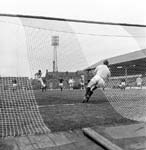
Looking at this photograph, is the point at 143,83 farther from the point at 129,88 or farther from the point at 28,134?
the point at 28,134

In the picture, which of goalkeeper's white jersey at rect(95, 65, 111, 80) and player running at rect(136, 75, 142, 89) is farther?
player running at rect(136, 75, 142, 89)

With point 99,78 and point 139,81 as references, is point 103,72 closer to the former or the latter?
point 99,78

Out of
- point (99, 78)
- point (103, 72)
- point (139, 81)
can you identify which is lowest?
point (139, 81)

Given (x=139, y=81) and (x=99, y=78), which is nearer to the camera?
(x=99, y=78)

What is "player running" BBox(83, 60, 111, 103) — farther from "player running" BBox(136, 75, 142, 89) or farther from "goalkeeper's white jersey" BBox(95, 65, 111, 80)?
"player running" BBox(136, 75, 142, 89)

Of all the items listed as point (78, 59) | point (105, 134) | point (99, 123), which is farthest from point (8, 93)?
point (105, 134)

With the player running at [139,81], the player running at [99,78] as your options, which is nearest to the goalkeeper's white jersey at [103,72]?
the player running at [99,78]

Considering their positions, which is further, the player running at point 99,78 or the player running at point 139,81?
the player running at point 139,81

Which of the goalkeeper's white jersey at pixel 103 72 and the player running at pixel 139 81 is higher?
the goalkeeper's white jersey at pixel 103 72

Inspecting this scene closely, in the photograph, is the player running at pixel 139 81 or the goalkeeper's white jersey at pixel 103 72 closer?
the goalkeeper's white jersey at pixel 103 72

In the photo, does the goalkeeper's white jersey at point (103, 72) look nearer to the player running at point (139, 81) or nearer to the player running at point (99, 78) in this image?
the player running at point (99, 78)

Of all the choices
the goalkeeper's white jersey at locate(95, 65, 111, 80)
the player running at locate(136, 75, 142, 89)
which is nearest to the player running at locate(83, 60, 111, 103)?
the goalkeeper's white jersey at locate(95, 65, 111, 80)

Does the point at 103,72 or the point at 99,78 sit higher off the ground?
the point at 103,72

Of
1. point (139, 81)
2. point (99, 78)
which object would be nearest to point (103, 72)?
point (99, 78)
